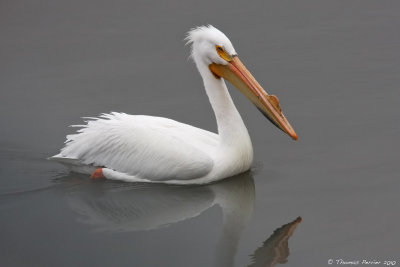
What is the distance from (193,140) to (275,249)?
1.39 metres

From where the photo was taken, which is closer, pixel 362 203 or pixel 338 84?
pixel 362 203

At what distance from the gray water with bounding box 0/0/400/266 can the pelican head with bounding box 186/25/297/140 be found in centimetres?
50

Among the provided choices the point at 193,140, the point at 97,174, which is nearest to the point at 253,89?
the point at 193,140

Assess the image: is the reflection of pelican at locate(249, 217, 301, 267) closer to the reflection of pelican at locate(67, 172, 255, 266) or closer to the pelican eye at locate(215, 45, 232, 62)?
the reflection of pelican at locate(67, 172, 255, 266)

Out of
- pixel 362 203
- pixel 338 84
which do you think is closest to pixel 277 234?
pixel 362 203

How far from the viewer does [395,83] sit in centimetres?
693

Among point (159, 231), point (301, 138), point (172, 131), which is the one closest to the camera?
point (159, 231)

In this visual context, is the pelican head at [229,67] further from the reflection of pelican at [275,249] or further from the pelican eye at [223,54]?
the reflection of pelican at [275,249]

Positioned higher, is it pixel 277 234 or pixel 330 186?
pixel 330 186

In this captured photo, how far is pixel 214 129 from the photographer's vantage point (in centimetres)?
637

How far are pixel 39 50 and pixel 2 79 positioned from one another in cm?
107

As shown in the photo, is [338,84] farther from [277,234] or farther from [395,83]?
[277,234]

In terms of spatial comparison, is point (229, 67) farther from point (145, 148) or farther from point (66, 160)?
point (66, 160)

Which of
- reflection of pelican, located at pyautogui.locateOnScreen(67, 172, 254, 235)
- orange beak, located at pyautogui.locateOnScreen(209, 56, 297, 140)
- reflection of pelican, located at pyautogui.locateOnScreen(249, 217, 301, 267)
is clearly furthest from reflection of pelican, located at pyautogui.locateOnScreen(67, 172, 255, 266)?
orange beak, located at pyautogui.locateOnScreen(209, 56, 297, 140)
